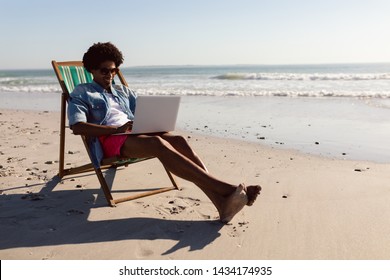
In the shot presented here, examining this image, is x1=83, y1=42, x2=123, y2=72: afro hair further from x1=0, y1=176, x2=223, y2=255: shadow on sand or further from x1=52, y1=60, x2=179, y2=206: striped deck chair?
x1=0, y1=176, x2=223, y2=255: shadow on sand

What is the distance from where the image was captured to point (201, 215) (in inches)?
127

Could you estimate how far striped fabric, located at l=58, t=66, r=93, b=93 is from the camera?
4.04 metres

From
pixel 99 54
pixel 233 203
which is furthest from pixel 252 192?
pixel 99 54

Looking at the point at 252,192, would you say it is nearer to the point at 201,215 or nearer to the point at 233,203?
the point at 233,203

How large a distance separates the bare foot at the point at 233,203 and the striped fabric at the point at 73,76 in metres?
1.92

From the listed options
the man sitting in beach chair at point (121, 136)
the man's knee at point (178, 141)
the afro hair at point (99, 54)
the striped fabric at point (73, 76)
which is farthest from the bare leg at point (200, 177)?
the striped fabric at point (73, 76)

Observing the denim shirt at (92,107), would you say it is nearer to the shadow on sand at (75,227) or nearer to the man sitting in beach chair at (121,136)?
the man sitting in beach chair at (121,136)

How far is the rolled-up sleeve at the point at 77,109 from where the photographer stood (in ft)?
11.1

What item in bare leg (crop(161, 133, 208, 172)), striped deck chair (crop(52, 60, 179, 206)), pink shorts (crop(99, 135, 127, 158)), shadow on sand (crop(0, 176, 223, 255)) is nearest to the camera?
shadow on sand (crop(0, 176, 223, 255))

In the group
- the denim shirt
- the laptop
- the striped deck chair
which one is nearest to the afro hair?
the denim shirt

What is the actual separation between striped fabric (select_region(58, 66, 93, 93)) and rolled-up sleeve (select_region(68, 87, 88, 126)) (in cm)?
41
